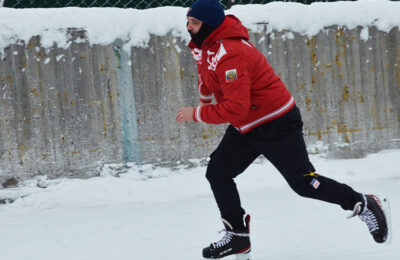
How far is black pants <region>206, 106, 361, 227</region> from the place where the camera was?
9.25 feet

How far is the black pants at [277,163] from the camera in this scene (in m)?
2.82

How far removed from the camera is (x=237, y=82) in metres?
2.61

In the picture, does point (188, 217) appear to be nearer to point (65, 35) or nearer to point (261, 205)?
point (261, 205)

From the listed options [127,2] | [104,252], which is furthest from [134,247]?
[127,2]

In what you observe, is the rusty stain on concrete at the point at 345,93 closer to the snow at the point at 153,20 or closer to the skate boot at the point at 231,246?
the snow at the point at 153,20

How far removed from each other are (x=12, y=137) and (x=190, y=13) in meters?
2.54

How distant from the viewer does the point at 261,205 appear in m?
4.35

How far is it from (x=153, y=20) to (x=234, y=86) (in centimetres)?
259

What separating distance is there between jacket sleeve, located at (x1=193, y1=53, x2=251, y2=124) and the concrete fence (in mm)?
2359

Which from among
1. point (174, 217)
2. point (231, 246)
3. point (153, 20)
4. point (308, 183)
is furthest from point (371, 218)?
point (153, 20)

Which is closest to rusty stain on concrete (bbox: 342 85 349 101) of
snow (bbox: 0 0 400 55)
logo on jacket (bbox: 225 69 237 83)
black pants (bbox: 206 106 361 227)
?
snow (bbox: 0 0 400 55)

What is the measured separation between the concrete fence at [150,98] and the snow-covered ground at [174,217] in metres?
0.20

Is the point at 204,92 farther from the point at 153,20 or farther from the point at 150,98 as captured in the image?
the point at 153,20

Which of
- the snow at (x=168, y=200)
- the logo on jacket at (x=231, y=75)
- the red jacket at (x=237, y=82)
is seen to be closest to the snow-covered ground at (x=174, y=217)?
the snow at (x=168, y=200)
